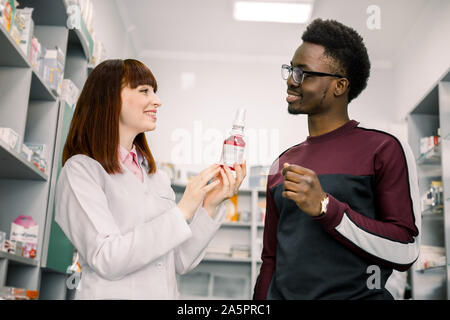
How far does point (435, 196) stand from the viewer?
3.83 m

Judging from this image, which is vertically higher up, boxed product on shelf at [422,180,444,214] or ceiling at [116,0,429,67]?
ceiling at [116,0,429,67]

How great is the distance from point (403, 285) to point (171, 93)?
2.88 m

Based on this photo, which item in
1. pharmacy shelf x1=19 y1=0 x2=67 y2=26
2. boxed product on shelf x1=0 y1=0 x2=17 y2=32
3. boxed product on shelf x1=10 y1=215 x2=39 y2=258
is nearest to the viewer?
boxed product on shelf x1=0 y1=0 x2=17 y2=32

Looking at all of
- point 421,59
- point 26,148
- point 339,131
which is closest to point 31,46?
point 26,148

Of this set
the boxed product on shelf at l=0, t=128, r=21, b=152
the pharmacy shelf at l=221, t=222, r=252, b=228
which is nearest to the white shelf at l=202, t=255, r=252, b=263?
the pharmacy shelf at l=221, t=222, r=252, b=228

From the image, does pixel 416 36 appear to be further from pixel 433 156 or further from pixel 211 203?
pixel 211 203

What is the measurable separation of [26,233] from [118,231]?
1.45m

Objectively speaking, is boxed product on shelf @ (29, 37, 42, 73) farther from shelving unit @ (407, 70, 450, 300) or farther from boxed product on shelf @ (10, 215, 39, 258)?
shelving unit @ (407, 70, 450, 300)

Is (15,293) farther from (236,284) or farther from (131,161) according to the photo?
(236,284)

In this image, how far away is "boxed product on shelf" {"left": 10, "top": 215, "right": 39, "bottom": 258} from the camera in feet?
8.04

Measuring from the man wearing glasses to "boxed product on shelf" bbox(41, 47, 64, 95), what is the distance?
5.10 ft

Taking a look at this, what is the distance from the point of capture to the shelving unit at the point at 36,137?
7.62 ft

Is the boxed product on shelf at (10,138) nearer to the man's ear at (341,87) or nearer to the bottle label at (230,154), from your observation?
the bottle label at (230,154)
